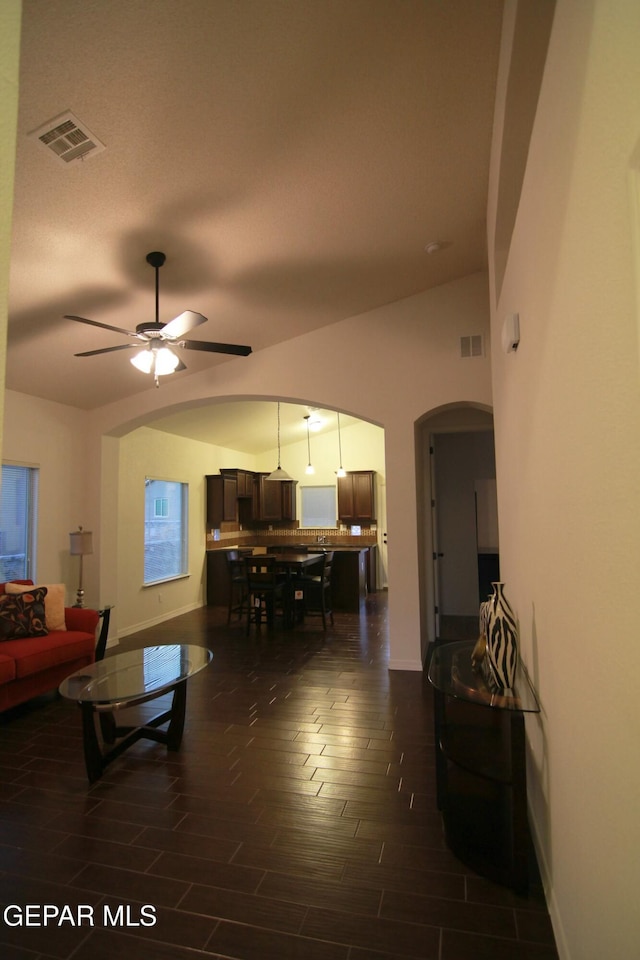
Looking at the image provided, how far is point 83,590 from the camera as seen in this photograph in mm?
5477

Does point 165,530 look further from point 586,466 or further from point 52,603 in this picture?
point 586,466

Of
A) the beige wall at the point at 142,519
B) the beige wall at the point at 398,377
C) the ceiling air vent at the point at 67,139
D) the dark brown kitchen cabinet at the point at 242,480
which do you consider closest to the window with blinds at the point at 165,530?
the beige wall at the point at 142,519

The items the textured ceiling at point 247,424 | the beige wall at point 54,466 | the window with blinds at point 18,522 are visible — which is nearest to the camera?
the window with blinds at point 18,522

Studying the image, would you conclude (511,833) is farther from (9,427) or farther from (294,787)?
(9,427)

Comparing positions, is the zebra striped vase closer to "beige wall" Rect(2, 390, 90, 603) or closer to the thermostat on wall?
the thermostat on wall

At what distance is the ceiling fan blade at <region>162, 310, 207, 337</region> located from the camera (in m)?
3.05

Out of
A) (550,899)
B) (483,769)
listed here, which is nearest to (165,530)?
(483,769)

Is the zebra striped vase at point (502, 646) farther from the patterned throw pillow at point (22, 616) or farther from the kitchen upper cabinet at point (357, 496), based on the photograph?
the kitchen upper cabinet at point (357, 496)

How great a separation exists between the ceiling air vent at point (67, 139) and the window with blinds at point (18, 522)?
3.17 meters

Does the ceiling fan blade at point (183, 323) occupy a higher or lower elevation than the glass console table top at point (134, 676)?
higher

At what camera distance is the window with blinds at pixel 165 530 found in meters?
6.91

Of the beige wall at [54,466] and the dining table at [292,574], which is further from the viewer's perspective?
the dining table at [292,574]

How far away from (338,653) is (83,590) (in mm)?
2845

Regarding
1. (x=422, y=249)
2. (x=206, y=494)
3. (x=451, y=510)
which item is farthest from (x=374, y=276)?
(x=206, y=494)
